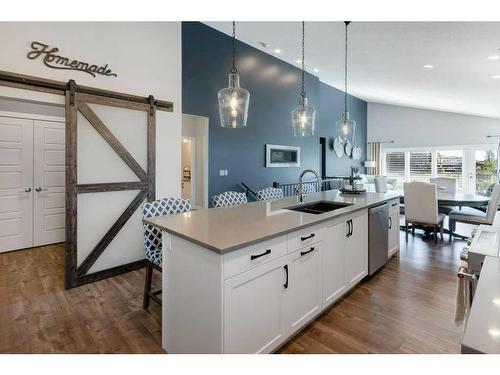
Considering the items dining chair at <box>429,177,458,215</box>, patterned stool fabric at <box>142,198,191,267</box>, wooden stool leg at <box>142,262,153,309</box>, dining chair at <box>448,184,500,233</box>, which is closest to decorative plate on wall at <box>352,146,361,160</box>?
dining chair at <box>429,177,458,215</box>

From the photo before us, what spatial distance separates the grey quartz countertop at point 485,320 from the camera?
0.60 meters

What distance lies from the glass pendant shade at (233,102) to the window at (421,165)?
29.0ft

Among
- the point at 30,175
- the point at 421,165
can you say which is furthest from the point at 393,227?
the point at 421,165

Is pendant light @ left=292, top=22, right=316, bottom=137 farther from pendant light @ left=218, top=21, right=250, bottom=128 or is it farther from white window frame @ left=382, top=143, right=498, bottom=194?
white window frame @ left=382, top=143, right=498, bottom=194

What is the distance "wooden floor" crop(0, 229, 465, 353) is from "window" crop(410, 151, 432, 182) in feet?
22.4

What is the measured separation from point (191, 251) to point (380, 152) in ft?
33.4

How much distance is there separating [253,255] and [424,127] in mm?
9839

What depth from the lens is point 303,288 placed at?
196 cm

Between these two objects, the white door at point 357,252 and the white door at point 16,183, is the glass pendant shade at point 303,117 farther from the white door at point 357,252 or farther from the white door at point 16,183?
the white door at point 16,183

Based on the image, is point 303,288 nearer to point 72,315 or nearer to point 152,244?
point 152,244

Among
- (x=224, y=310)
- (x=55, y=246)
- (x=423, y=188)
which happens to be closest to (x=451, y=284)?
(x=423, y=188)

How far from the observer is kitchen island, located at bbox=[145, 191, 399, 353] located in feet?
4.77

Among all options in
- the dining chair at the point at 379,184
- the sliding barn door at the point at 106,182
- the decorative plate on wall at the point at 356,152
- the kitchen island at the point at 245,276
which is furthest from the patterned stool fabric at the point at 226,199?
the decorative plate on wall at the point at 356,152

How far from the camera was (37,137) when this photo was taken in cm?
437
